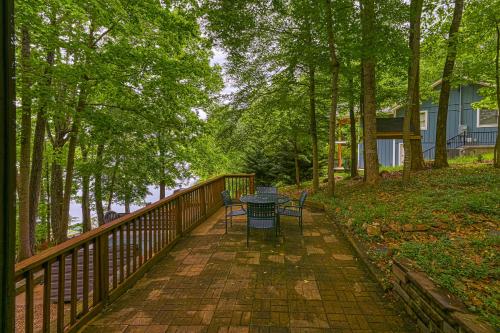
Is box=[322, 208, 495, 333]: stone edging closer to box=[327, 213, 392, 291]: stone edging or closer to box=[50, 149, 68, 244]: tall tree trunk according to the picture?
box=[327, 213, 392, 291]: stone edging

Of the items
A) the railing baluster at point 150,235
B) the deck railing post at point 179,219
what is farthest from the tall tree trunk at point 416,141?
the railing baluster at point 150,235

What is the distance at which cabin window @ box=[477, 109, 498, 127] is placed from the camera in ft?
44.0

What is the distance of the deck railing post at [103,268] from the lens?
282cm

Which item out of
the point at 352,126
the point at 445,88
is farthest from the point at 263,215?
the point at 445,88

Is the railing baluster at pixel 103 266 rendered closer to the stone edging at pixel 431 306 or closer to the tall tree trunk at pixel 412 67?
the stone edging at pixel 431 306

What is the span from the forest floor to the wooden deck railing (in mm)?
2977

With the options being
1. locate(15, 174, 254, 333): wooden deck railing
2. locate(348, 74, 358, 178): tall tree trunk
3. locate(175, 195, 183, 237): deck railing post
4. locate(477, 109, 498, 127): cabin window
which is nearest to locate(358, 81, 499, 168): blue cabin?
locate(477, 109, 498, 127): cabin window

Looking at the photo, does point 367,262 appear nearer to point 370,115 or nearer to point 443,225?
point 443,225

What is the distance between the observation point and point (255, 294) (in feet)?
10.0

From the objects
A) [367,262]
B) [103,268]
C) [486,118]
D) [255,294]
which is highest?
[486,118]

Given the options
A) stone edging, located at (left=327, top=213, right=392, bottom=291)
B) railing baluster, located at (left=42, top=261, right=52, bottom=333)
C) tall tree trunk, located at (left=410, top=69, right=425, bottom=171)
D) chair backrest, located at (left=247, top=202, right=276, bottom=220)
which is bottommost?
stone edging, located at (left=327, top=213, right=392, bottom=291)

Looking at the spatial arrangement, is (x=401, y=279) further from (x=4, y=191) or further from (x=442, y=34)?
(x=442, y=34)

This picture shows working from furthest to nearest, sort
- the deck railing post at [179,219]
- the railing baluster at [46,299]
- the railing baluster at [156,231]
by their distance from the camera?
the deck railing post at [179,219]
the railing baluster at [156,231]
the railing baluster at [46,299]

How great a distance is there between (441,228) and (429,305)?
2.34 metres
